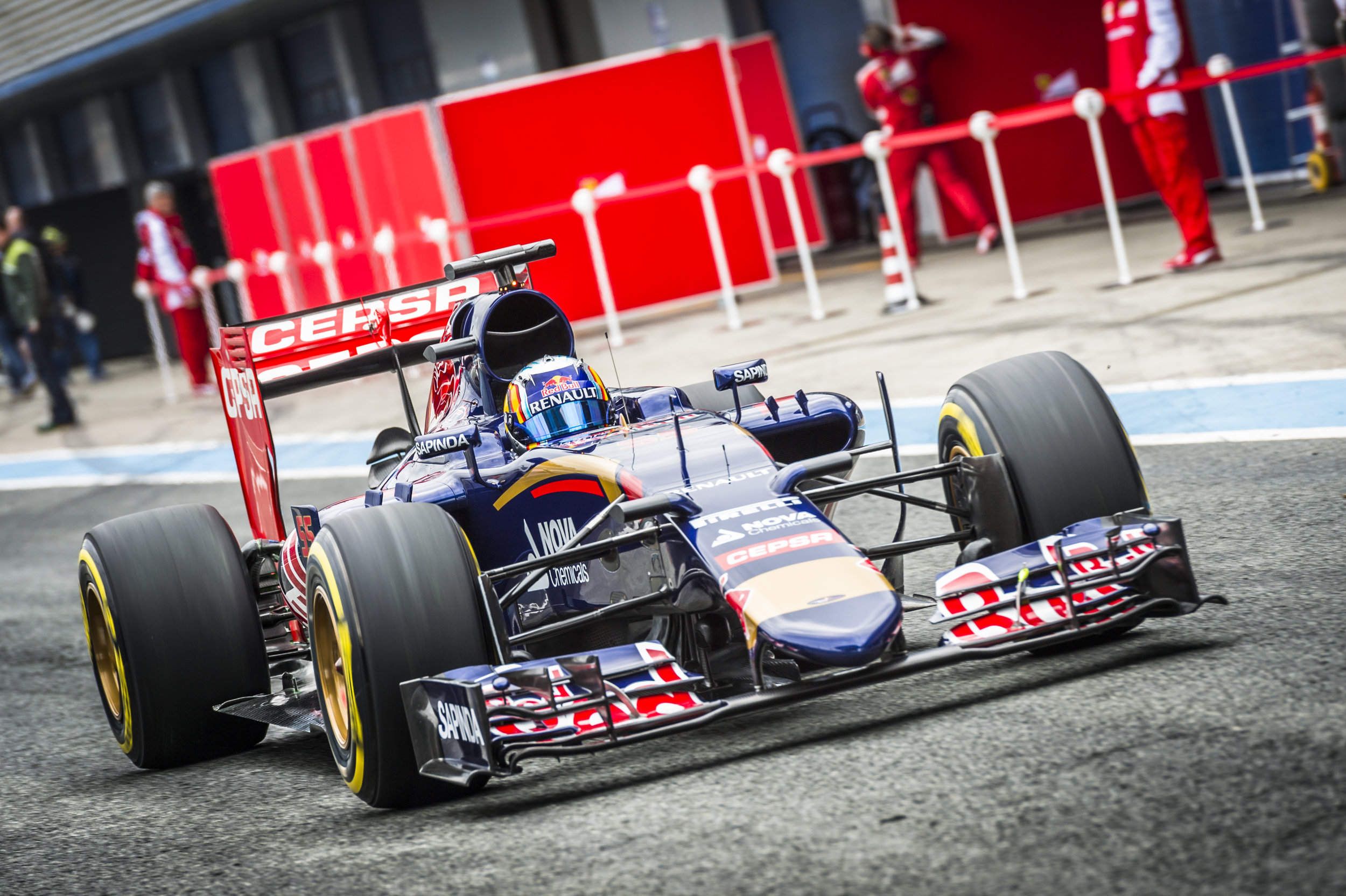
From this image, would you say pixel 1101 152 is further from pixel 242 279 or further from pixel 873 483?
pixel 242 279

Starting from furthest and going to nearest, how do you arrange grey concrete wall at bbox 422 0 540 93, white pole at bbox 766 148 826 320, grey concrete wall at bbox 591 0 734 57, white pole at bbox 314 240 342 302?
grey concrete wall at bbox 422 0 540 93 → grey concrete wall at bbox 591 0 734 57 → white pole at bbox 314 240 342 302 → white pole at bbox 766 148 826 320

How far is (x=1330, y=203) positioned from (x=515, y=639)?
10.7m

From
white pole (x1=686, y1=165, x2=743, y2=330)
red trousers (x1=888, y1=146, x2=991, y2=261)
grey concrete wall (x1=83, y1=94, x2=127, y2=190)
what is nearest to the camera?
white pole (x1=686, y1=165, x2=743, y2=330)

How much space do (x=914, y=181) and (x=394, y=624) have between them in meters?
11.6

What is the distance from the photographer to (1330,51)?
11242 mm

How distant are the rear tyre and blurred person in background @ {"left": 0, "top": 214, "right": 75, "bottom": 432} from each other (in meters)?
14.8

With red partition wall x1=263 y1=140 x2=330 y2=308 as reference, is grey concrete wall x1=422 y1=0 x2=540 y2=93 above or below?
above

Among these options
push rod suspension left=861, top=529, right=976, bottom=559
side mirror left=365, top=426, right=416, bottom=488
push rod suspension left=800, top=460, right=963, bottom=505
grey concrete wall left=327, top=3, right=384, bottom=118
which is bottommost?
push rod suspension left=861, top=529, right=976, bottom=559

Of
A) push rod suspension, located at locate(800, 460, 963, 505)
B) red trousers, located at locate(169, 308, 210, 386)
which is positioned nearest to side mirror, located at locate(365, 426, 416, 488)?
push rod suspension, located at locate(800, 460, 963, 505)

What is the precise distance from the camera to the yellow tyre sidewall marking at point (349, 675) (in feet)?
14.6

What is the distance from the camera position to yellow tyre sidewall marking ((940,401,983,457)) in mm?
4996

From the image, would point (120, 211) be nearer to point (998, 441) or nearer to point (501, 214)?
point (501, 214)

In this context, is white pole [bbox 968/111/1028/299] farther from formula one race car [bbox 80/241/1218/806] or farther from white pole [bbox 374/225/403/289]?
formula one race car [bbox 80/241/1218/806]

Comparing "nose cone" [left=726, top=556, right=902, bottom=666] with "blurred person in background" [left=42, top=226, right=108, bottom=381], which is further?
"blurred person in background" [left=42, top=226, right=108, bottom=381]
